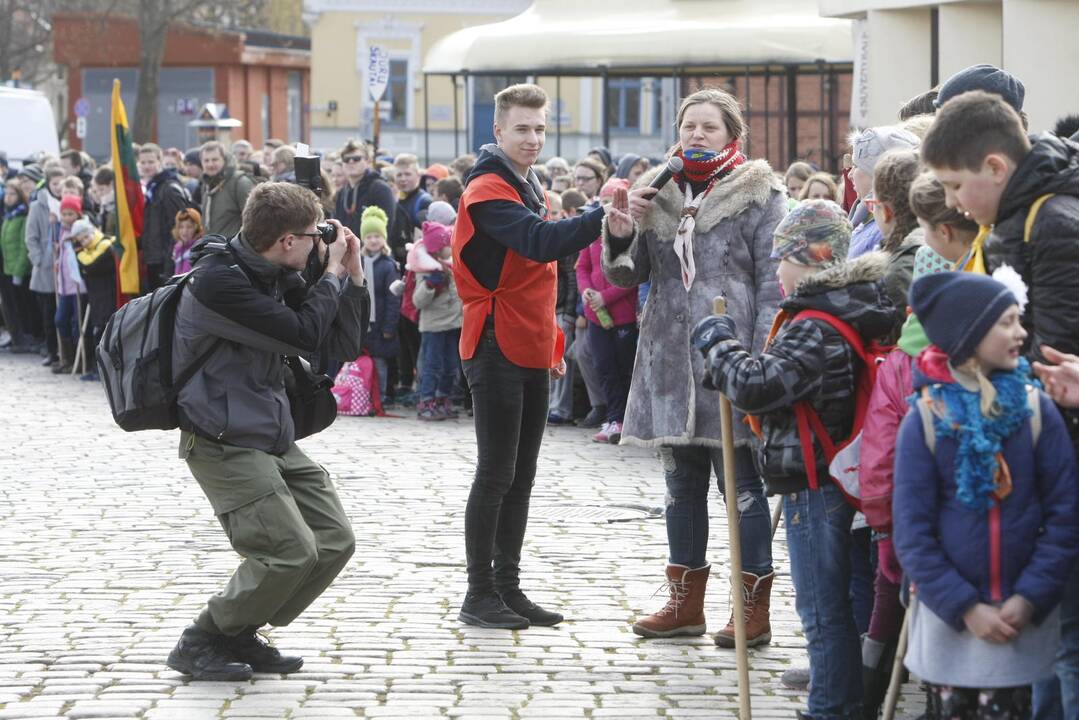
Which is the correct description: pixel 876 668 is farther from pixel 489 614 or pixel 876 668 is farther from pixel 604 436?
pixel 604 436

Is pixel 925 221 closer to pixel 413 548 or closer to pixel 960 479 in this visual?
pixel 960 479

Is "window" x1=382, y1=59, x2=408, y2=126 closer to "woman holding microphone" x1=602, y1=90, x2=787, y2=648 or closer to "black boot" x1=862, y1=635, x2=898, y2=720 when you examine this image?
"woman holding microphone" x1=602, y1=90, x2=787, y2=648

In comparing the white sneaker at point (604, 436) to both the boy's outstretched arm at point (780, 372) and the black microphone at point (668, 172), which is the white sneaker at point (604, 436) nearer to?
the black microphone at point (668, 172)

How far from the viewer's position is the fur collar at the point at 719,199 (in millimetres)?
6766

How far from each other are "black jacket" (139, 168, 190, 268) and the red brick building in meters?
36.9

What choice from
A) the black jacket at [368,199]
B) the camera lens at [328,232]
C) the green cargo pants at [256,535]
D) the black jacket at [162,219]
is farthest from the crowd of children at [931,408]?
the black jacket at [162,219]

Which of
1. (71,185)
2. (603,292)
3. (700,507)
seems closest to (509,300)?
(700,507)

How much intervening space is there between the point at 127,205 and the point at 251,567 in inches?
465

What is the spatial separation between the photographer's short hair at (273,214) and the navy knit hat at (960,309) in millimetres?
2653

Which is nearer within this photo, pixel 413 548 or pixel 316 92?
pixel 413 548

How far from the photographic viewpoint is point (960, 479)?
174 inches

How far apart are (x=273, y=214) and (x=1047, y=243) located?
291 centimetres

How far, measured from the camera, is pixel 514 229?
6.99m

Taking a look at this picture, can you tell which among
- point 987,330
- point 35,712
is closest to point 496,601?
point 35,712
